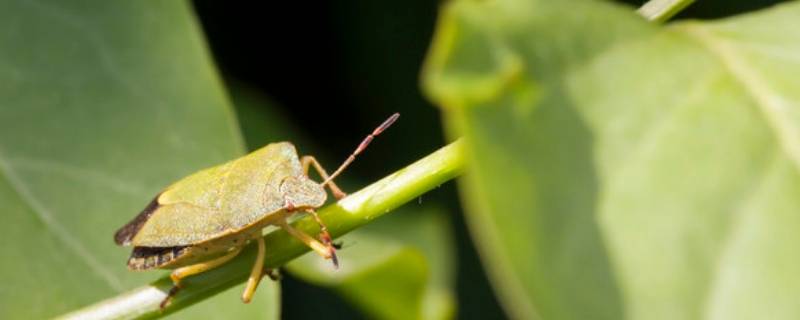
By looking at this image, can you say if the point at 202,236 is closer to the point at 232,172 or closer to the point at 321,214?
the point at 232,172

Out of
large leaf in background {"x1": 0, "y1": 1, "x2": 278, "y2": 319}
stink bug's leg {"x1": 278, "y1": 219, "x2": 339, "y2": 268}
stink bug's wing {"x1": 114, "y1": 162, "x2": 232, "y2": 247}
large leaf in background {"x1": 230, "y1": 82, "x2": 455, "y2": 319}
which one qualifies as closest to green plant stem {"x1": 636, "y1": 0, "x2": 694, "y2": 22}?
stink bug's leg {"x1": 278, "y1": 219, "x2": 339, "y2": 268}

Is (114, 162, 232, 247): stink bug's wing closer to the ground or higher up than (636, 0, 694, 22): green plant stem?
closer to the ground

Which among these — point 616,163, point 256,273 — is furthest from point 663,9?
point 256,273

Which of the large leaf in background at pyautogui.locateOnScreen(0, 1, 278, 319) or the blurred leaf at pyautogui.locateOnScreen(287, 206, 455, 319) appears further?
the blurred leaf at pyautogui.locateOnScreen(287, 206, 455, 319)

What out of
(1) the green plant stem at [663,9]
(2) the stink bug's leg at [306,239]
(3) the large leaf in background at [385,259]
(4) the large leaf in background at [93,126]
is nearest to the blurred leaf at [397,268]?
(3) the large leaf in background at [385,259]

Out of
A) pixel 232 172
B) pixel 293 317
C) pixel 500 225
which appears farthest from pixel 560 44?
pixel 293 317

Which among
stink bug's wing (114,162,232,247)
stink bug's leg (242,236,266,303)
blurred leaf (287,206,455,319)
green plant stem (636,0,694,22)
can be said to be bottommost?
blurred leaf (287,206,455,319)

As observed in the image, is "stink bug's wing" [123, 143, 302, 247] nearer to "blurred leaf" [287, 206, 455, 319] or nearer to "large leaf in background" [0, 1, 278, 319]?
"large leaf in background" [0, 1, 278, 319]

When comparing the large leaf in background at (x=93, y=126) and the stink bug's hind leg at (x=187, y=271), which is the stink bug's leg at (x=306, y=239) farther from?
the large leaf in background at (x=93, y=126)
